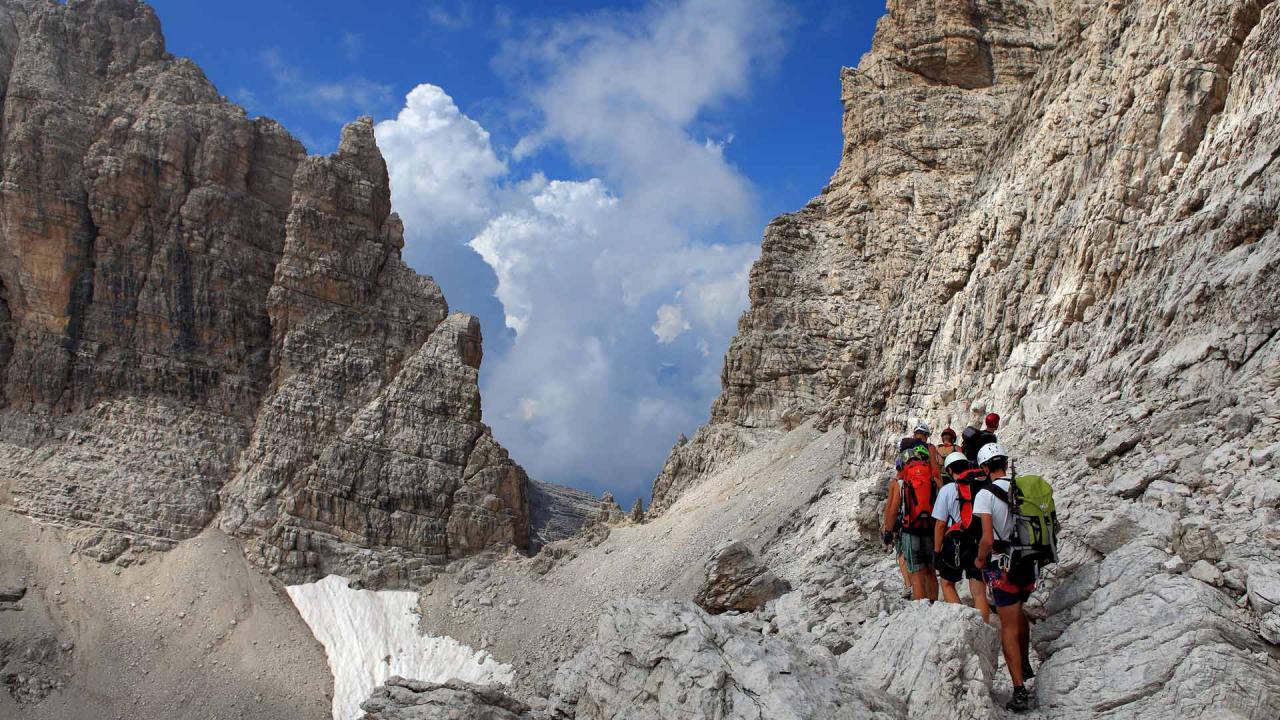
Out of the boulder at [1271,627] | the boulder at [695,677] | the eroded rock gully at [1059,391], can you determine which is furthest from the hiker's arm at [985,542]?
the boulder at [1271,627]

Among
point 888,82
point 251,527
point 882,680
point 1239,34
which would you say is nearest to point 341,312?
point 251,527

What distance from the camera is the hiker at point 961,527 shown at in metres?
8.63

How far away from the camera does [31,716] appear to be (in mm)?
36938

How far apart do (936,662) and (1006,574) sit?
A: 1.05 m

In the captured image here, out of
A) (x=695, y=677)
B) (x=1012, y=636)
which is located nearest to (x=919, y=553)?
(x=1012, y=636)

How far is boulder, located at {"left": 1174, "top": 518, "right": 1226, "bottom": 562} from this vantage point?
7996 mm

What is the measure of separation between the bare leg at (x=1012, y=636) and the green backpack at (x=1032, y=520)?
0.46m

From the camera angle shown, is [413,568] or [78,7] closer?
[413,568]

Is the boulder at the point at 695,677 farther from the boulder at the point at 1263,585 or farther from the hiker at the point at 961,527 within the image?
the boulder at the point at 1263,585

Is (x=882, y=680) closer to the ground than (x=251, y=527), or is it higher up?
closer to the ground

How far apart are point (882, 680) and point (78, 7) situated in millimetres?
68672

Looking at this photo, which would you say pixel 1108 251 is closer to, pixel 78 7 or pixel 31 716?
pixel 31 716

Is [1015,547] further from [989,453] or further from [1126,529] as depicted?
[1126,529]

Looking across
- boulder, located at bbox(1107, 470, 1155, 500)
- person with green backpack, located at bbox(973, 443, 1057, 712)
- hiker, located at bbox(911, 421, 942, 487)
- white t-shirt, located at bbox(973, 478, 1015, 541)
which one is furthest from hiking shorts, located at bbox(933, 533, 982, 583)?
boulder, located at bbox(1107, 470, 1155, 500)
